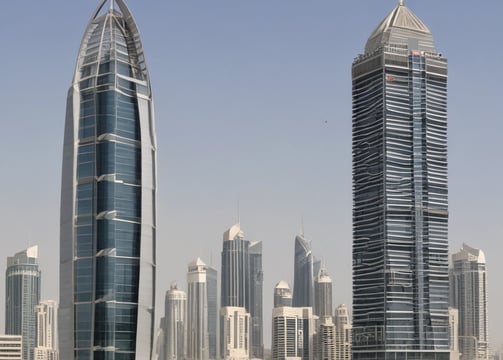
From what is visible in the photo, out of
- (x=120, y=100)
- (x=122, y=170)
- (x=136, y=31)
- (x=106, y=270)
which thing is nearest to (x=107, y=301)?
(x=106, y=270)

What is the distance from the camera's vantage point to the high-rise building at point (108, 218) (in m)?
136

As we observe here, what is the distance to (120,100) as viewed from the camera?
140000 mm

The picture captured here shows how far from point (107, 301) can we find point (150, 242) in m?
8.99

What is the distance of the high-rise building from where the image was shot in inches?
5359

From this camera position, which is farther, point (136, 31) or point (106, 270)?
point (136, 31)

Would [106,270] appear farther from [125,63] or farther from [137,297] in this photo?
[125,63]

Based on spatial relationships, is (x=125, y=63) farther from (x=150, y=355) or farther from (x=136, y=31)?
(x=150, y=355)

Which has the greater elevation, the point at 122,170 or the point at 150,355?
the point at 122,170

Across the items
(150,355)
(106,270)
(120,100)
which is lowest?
(150,355)

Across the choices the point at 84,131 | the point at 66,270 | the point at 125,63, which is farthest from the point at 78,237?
the point at 125,63

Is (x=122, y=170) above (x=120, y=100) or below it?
below

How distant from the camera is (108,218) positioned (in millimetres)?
136750

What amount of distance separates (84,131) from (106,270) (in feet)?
58.0

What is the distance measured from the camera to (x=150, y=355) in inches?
5477
